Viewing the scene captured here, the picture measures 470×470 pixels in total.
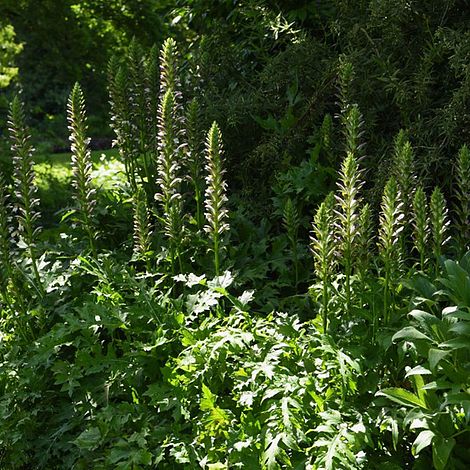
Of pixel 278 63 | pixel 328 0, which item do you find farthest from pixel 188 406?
pixel 328 0

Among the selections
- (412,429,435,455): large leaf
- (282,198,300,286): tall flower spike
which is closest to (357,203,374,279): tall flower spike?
(282,198,300,286): tall flower spike

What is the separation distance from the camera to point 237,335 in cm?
369

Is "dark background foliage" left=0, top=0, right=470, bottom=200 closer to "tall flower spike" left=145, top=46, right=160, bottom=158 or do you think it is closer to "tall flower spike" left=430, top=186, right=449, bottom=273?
"tall flower spike" left=145, top=46, right=160, bottom=158

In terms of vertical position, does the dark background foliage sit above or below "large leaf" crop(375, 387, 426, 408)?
above

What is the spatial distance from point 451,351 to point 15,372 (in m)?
2.42

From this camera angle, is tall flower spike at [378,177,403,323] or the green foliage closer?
the green foliage

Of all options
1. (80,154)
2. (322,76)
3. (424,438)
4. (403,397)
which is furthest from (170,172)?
(424,438)

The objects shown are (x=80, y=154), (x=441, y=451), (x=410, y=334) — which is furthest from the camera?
(x=80, y=154)

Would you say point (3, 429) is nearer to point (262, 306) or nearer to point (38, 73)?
point (262, 306)

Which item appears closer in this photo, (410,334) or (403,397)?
(403,397)

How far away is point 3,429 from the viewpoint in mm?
3928

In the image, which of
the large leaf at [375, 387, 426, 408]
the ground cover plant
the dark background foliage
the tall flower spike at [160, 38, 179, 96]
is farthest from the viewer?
the dark background foliage

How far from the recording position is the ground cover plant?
3172 millimetres

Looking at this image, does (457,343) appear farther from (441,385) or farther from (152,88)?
(152,88)
